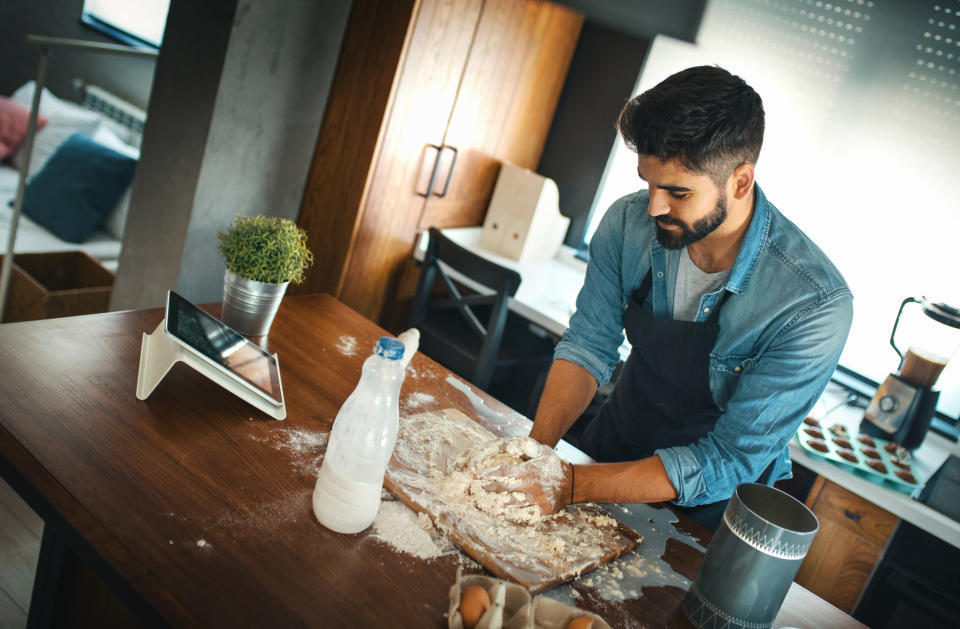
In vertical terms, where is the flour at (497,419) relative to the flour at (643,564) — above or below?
above

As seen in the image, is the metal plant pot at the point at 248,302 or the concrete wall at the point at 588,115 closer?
the metal plant pot at the point at 248,302

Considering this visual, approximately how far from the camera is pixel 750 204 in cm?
148

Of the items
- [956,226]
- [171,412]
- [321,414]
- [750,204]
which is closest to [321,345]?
[321,414]

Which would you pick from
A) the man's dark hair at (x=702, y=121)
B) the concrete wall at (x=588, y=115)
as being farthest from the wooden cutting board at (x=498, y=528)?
the concrete wall at (x=588, y=115)

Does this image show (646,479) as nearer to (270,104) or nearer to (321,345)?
(321,345)

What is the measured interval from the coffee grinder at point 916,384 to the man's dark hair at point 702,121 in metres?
1.38

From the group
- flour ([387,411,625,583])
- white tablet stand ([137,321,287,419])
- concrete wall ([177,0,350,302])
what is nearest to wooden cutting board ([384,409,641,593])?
flour ([387,411,625,583])

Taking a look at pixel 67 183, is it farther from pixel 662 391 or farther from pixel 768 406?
pixel 768 406

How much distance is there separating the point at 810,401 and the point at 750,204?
41 cm

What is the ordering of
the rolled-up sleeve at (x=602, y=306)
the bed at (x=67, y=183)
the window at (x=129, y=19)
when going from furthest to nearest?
the window at (x=129, y=19) < the bed at (x=67, y=183) < the rolled-up sleeve at (x=602, y=306)

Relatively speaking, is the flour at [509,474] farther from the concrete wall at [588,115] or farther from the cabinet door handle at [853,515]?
the concrete wall at [588,115]

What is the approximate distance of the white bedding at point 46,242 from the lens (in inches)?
125

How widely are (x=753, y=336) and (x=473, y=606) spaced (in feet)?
2.72

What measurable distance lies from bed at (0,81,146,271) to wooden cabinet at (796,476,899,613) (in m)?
2.83
